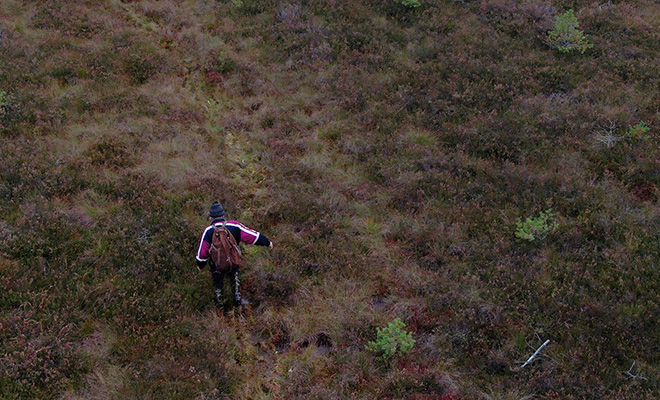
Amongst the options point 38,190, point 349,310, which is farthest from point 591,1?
point 38,190

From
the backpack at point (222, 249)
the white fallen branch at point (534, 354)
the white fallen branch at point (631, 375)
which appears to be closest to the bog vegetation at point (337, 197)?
the white fallen branch at point (631, 375)

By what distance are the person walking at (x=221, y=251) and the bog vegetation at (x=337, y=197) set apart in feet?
1.14

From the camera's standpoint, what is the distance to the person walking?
7277 millimetres

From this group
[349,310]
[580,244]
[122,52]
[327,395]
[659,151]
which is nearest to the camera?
[327,395]

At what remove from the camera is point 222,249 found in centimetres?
725

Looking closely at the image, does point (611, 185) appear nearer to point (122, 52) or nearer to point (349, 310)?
point (349, 310)

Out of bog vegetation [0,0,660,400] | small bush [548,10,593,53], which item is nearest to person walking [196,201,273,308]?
bog vegetation [0,0,660,400]

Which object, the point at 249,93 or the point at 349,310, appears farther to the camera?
the point at 249,93

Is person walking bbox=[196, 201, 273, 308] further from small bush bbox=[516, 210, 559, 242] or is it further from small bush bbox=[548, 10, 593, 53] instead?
small bush bbox=[548, 10, 593, 53]

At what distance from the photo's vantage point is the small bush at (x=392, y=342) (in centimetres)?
661

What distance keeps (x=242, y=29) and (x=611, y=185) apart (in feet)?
40.9

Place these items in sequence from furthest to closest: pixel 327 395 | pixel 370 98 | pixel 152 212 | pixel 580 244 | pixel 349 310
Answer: pixel 370 98, pixel 152 212, pixel 580 244, pixel 349 310, pixel 327 395

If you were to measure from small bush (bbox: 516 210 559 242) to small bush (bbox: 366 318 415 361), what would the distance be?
317cm

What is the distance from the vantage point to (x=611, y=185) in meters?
9.44
